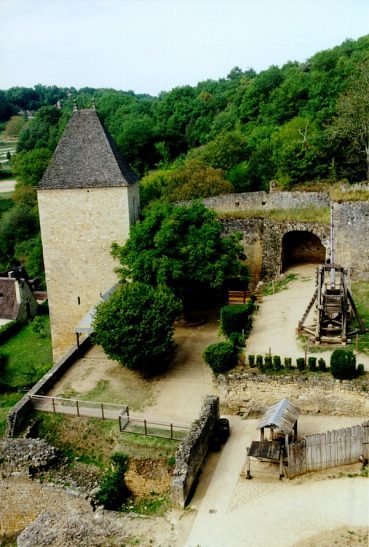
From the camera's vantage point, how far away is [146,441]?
1528cm

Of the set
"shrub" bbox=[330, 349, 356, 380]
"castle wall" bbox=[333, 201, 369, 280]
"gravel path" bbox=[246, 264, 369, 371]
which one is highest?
"castle wall" bbox=[333, 201, 369, 280]

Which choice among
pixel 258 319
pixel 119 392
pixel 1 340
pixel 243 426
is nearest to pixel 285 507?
A: pixel 243 426

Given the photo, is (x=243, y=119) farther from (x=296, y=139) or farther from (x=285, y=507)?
(x=285, y=507)

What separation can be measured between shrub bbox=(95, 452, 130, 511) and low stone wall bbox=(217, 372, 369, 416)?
3684 millimetres

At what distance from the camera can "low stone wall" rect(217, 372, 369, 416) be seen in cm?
1568

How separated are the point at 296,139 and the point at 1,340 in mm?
22098

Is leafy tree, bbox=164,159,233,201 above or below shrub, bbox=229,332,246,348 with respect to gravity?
above

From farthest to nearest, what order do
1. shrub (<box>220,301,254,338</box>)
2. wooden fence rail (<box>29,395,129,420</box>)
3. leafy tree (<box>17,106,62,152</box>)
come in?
leafy tree (<box>17,106,62,152</box>) < shrub (<box>220,301,254,338</box>) < wooden fence rail (<box>29,395,129,420</box>)

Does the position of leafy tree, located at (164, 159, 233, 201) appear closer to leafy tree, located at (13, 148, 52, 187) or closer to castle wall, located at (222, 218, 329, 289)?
castle wall, located at (222, 218, 329, 289)

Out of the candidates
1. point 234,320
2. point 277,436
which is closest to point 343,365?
point 277,436

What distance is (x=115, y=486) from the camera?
1410 cm

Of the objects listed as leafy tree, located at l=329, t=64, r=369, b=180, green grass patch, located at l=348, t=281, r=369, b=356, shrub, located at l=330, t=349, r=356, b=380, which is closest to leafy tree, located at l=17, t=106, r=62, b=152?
leafy tree, located at l=329, t=64, r=369, b=180

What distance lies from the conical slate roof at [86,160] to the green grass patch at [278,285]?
7.60 meters

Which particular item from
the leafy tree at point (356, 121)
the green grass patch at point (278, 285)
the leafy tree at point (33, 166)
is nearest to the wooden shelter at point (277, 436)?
the green grass patch at point (278, 285)
